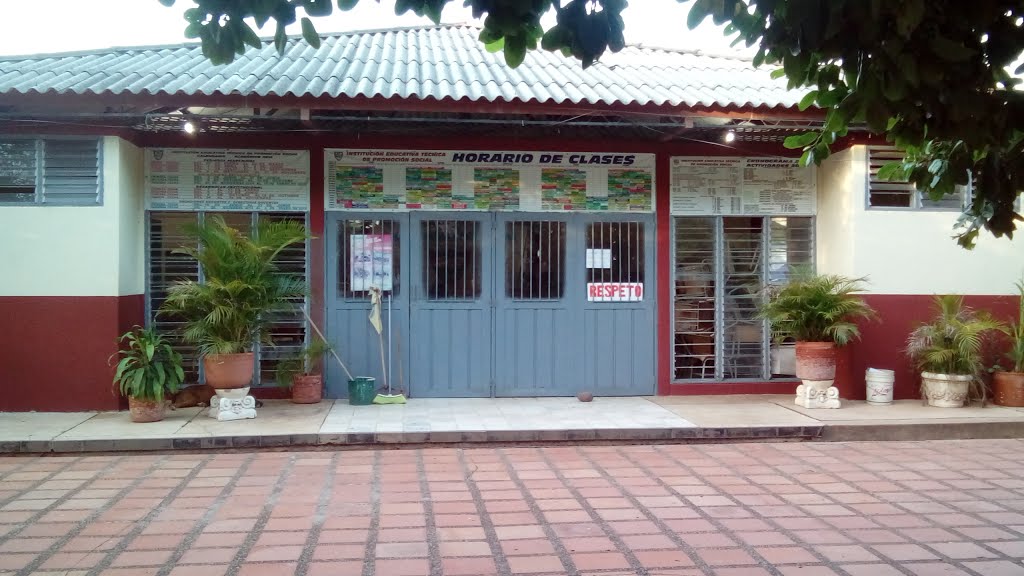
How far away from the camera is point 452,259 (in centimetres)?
938

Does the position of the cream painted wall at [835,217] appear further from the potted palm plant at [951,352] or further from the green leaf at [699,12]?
the green leaf at [699,12]

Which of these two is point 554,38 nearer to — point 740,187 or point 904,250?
point 740,187

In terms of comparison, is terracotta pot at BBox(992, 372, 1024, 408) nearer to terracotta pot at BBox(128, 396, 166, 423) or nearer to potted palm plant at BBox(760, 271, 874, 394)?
potted palm plant at BBox(760, 271, 874, 394)

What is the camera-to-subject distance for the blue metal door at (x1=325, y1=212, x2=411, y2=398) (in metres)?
9.23

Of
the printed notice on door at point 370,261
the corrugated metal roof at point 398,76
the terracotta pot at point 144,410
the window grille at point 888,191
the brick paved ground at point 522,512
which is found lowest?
the brick paved ground at point 522,512

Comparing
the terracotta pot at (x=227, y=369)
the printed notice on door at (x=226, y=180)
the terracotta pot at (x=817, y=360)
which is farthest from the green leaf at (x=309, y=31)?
the terracotta pot at (x=817, y=360)

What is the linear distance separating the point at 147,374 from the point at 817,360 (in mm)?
6880

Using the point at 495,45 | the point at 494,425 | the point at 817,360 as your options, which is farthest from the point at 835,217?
the point at 495,45

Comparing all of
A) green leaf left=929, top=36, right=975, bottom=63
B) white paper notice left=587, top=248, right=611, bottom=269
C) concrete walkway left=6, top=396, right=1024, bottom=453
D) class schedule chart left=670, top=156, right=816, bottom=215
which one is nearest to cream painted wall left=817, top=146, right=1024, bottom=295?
class schedule chart left=670, top=156, right=816, bottom=215

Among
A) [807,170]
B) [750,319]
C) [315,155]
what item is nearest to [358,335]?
[315,155]

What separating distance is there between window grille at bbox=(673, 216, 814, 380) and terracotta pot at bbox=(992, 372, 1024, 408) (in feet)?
8.16

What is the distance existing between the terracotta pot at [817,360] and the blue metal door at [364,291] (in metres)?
4.40

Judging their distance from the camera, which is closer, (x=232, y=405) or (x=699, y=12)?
(x=699, y=12)

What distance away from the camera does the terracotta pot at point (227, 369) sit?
7.91 metres
